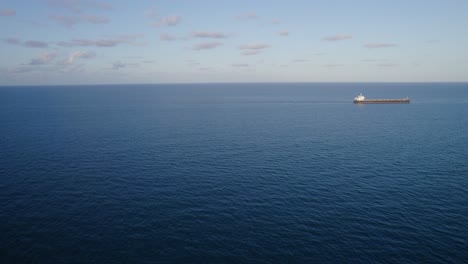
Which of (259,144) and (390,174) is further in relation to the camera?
(259,144)

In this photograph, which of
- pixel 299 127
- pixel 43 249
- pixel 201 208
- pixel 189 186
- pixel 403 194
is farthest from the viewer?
pixel 299 127

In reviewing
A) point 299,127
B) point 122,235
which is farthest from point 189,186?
point 299,127

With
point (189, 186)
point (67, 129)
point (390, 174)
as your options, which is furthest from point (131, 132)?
point (390, 174)

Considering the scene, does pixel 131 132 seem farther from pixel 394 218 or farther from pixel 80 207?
pixel 394 218

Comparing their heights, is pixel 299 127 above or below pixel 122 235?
above

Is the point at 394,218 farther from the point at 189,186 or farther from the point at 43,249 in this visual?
the point at 43,249

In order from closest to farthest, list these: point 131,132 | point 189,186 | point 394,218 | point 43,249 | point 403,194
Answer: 1. point 43,249
2. point 394,218
3. point 403,194
4. point 189,186
5. point 131,132
